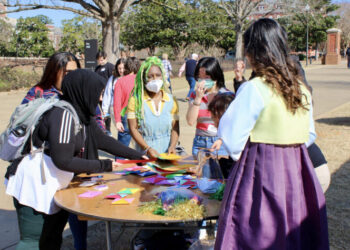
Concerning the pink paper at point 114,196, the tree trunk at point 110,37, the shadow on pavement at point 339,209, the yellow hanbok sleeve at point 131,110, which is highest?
the tree trunk at point 110,37

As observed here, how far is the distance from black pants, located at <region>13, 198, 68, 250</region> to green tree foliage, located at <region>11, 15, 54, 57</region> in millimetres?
34058

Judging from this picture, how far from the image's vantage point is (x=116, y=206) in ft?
7.83

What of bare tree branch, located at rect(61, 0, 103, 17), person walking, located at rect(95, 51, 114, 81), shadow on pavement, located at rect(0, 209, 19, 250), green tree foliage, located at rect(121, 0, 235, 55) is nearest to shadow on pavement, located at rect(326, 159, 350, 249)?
shadow on pavement, located at rect(0, 209, 19, 250)

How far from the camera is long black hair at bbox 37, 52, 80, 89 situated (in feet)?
9.72

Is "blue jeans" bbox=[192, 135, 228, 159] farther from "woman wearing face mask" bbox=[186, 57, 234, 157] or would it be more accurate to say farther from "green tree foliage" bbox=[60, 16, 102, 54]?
"green tree foliage" bbox=[60, 16, 102, 54]

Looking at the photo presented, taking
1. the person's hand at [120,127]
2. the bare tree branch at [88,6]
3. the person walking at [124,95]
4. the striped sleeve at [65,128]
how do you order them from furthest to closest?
the bare tree branch at [88,6]
the person walking at [124,95]
the person's hand at [120,127]
the striped sleeve at [65,128]

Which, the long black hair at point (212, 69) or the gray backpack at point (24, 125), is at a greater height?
the long black hair at point (212, 69)

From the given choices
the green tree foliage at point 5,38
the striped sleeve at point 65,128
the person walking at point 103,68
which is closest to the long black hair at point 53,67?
the striped sleeve at point 65,128

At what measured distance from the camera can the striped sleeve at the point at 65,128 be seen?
7.84 feet

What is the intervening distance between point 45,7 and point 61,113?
11.8 meters

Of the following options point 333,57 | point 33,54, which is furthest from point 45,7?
point 333,57

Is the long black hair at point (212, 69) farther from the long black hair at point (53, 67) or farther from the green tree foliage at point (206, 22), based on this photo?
the green tree foliage at point (206, 22)

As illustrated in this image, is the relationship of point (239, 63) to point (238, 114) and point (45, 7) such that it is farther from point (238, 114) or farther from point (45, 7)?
point (45, 7)

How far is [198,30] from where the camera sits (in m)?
35.8
